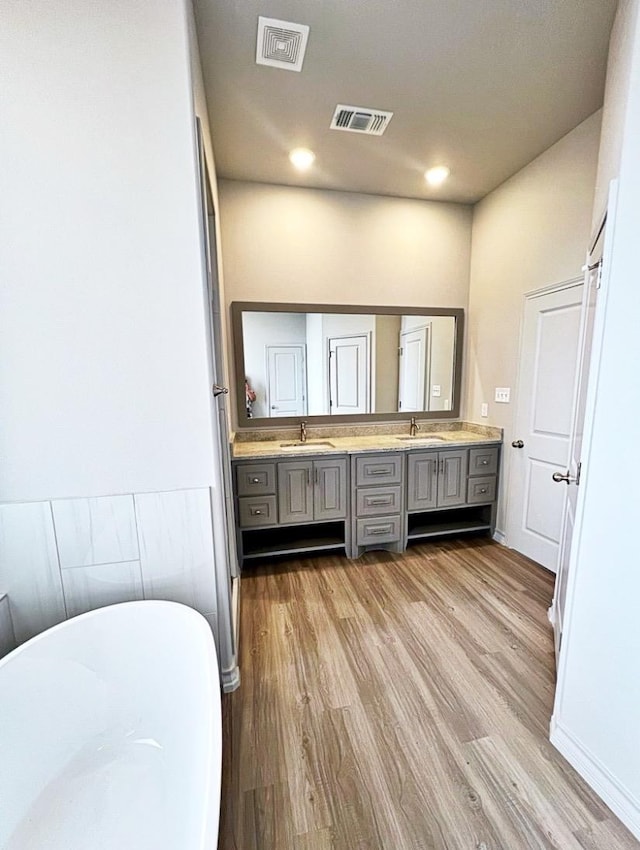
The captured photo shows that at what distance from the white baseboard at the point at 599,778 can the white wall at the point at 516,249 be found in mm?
1776

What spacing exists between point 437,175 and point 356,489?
7.99 ft

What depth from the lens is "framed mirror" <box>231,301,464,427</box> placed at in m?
2.89

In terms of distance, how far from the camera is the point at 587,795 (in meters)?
1.19

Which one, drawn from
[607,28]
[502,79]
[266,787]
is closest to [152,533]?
[266,787]

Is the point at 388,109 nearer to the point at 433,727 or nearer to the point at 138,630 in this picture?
the point at 138,630

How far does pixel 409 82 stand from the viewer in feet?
5.97


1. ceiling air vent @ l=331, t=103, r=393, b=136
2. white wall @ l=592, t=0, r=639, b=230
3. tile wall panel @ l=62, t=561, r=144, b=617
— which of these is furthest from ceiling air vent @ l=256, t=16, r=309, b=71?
tile wall panel @ l=62, t=561, r=144, b=617

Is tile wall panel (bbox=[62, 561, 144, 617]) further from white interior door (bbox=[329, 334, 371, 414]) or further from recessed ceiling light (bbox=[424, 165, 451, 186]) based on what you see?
recessed ceiling light (bbox=[424, 165, 451, 186])

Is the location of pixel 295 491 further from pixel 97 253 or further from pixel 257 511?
pixel 97 253

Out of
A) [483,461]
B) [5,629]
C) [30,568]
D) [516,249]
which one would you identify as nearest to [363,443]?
[483,461]

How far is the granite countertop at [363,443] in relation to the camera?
259cm

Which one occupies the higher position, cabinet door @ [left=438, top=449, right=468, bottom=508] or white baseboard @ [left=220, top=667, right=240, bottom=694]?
cabinet door @ [left=438, top=449, right=468, bottom=508]

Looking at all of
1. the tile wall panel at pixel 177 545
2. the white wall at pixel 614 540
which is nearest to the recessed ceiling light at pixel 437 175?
the white wall at pixel 614 540

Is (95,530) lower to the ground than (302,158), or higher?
lower
